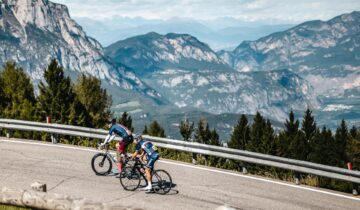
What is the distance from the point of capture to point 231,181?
46.8 ft

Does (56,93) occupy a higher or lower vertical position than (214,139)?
higher

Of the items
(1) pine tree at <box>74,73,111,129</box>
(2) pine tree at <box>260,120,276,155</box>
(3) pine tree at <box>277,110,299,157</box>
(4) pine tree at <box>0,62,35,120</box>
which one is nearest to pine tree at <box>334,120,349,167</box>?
(3) pine tree at <box>277,110,299,157</box>

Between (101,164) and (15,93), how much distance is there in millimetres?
29156

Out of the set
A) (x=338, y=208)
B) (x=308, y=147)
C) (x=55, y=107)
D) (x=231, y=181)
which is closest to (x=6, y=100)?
(x=55, y=107)

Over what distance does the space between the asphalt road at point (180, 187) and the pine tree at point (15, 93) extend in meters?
20.3

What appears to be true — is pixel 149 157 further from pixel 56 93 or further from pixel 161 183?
pixel 56 93

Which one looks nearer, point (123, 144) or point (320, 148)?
point (123, 144)

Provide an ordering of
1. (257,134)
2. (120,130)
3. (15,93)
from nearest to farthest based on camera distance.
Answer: (120,130)
(15,93)
(257,134)

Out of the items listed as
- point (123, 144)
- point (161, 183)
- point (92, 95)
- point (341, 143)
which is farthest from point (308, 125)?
point (161, 183)

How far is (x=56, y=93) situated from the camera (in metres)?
50.9

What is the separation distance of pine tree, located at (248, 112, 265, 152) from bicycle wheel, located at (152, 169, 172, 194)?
5830 centimetres

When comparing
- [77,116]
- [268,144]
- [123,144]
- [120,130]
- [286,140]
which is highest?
[77,116]

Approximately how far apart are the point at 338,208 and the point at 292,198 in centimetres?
129

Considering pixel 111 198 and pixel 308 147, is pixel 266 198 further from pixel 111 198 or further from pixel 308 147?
pixel 308 147
